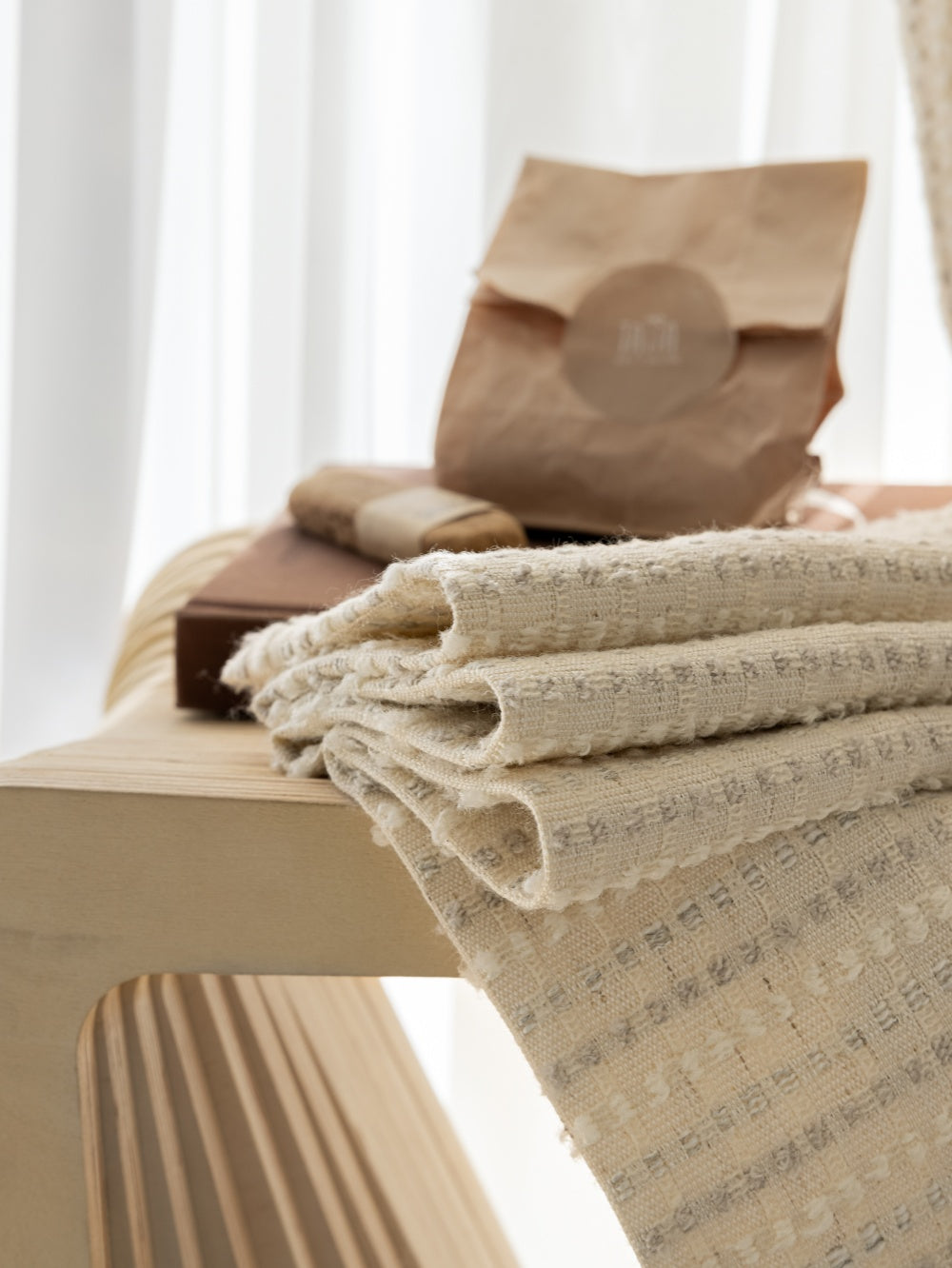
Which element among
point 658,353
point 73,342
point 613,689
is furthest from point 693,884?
point 73,342

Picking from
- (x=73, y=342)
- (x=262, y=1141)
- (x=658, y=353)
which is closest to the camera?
(x=262, y=1141)

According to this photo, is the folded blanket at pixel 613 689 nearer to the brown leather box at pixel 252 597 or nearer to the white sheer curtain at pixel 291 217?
the brown leather box at pixel 252 597

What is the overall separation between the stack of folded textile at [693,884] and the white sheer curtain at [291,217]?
40.6 inches

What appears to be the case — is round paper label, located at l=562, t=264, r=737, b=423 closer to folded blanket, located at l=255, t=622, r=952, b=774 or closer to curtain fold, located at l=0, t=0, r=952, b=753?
folded blanket, located at l=255, t=622, r=952, b=774

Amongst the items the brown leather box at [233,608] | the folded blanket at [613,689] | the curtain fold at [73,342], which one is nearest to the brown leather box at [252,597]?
the brown leather box at [233,608]

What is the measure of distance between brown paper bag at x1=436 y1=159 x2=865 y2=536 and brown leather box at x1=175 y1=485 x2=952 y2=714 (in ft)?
0.51

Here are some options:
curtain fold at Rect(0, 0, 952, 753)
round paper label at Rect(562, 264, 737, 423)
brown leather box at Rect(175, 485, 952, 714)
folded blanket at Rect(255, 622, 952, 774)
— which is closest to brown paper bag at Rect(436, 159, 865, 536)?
round paper label at Rect(562, 264, 737, 423)

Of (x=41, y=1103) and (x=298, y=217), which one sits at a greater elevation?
(x=298, y=217)

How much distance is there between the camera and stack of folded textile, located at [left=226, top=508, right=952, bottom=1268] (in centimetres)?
36

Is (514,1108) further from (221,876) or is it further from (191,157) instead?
(191,157)

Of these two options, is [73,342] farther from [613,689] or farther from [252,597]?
[613,689]

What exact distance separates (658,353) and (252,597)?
0.31 metres

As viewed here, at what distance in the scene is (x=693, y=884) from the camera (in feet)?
1.28

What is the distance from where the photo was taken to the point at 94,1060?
45 cm
